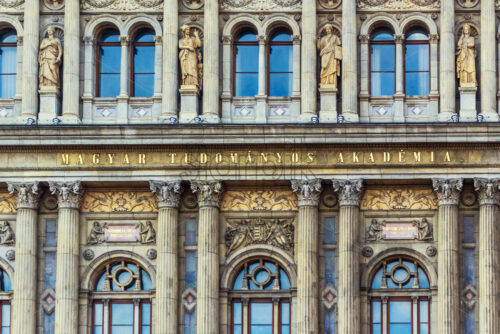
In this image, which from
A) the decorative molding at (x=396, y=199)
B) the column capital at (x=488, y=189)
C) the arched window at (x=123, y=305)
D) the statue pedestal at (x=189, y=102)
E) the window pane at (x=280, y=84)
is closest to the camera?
the column capital at (x=488, y=189)

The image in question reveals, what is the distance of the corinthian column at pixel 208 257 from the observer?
50938 millimetres

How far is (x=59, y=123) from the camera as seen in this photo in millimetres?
51969

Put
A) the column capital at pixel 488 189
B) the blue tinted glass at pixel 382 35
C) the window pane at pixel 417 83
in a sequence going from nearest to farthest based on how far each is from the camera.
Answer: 1. the column capital at pixel 488 189
2. the window pane at pixel 417 83
3. the blue tinted glass at pixel 382 35

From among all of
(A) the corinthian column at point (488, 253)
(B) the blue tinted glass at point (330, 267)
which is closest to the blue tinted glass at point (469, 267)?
(A) the corinthian column at point (488, 253)

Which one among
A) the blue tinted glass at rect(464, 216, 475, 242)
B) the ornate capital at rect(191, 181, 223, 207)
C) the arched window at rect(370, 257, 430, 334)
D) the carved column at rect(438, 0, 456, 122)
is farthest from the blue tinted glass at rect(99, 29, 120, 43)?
the blue tinted glass at rect(464, 216, 475, 242)

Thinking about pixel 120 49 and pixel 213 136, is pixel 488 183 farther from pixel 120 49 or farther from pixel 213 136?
pixel 120 49

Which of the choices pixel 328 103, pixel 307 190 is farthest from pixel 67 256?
pixel 328 103

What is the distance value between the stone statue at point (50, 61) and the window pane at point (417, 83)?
10490mm

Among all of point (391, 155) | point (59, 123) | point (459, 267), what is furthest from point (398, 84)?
point (59, 123)

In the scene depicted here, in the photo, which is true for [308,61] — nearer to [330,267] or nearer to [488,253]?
[330,267]

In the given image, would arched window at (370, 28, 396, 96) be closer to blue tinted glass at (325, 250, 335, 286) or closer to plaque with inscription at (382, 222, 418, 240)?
plaque with inscription at (382, 222, 418, 240)

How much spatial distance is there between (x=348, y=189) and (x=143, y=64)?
7491 mm

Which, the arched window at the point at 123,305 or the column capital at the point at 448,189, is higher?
the column capital at the point at 448,189

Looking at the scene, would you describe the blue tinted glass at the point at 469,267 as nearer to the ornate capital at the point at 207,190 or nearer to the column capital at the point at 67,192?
the ornate capital at the point at 207,190
